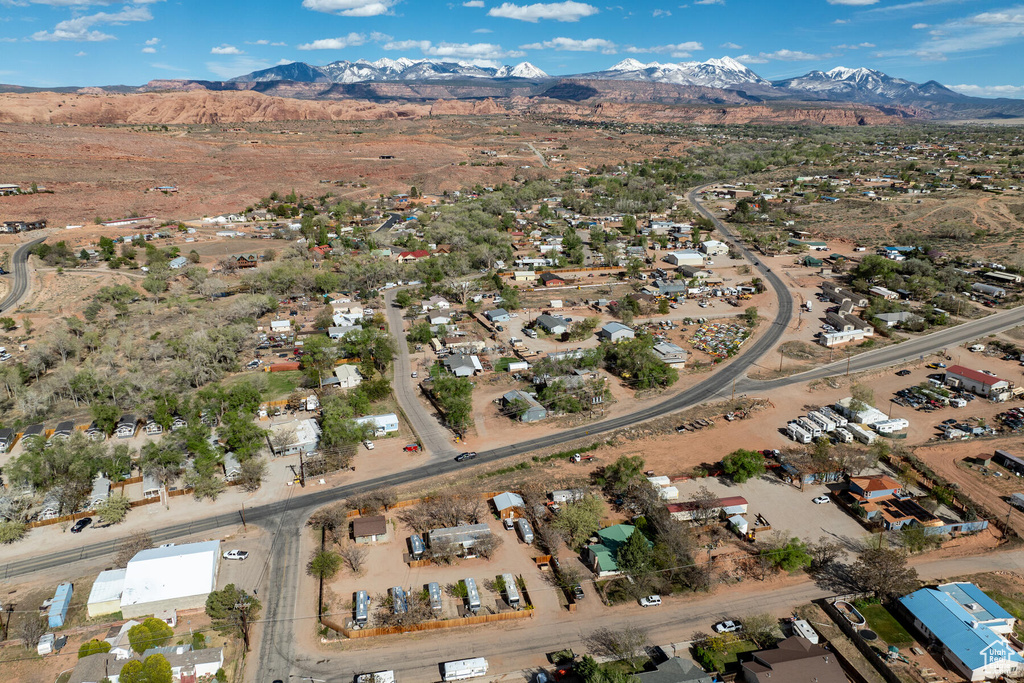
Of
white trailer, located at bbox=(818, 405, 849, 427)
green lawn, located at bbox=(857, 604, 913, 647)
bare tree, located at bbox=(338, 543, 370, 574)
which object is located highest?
white trailer, located at bbox=(818, 405, 849, 427)

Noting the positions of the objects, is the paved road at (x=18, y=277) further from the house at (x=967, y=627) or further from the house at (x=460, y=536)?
the house at (x=967, y=627)

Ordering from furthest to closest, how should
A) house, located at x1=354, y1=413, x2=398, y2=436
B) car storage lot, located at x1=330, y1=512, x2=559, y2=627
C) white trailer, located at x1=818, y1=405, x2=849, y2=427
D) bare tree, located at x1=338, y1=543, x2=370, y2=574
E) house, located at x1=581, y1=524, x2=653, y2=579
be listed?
house, located at x1=354, y1=413, x2=398, y2=436, white trailer, located at x1=818, y1=405, x2=849, y2=427, bare tree, located at x1=338, y1=543, x2=370, y2=574, house, located at x1=581, y1=524, x2=653, y2=579, car storage lot, located at x1=330, y1=512, x2=559, y2=627

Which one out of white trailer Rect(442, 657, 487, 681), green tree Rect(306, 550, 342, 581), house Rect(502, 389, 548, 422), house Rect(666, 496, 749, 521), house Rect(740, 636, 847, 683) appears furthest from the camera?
house Rect(502, 389, 548, 422)

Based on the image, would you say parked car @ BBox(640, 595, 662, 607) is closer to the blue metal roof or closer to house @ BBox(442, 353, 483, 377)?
the blue metal roof

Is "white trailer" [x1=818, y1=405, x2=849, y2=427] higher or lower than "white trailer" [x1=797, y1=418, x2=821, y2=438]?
below

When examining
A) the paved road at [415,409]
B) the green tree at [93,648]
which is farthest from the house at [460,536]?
the green tree at [93,648]

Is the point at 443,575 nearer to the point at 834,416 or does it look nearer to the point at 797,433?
the point at 797,433

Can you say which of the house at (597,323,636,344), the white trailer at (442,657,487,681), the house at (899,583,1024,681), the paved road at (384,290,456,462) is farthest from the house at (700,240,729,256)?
the white trailer at (442,657,487,681)
